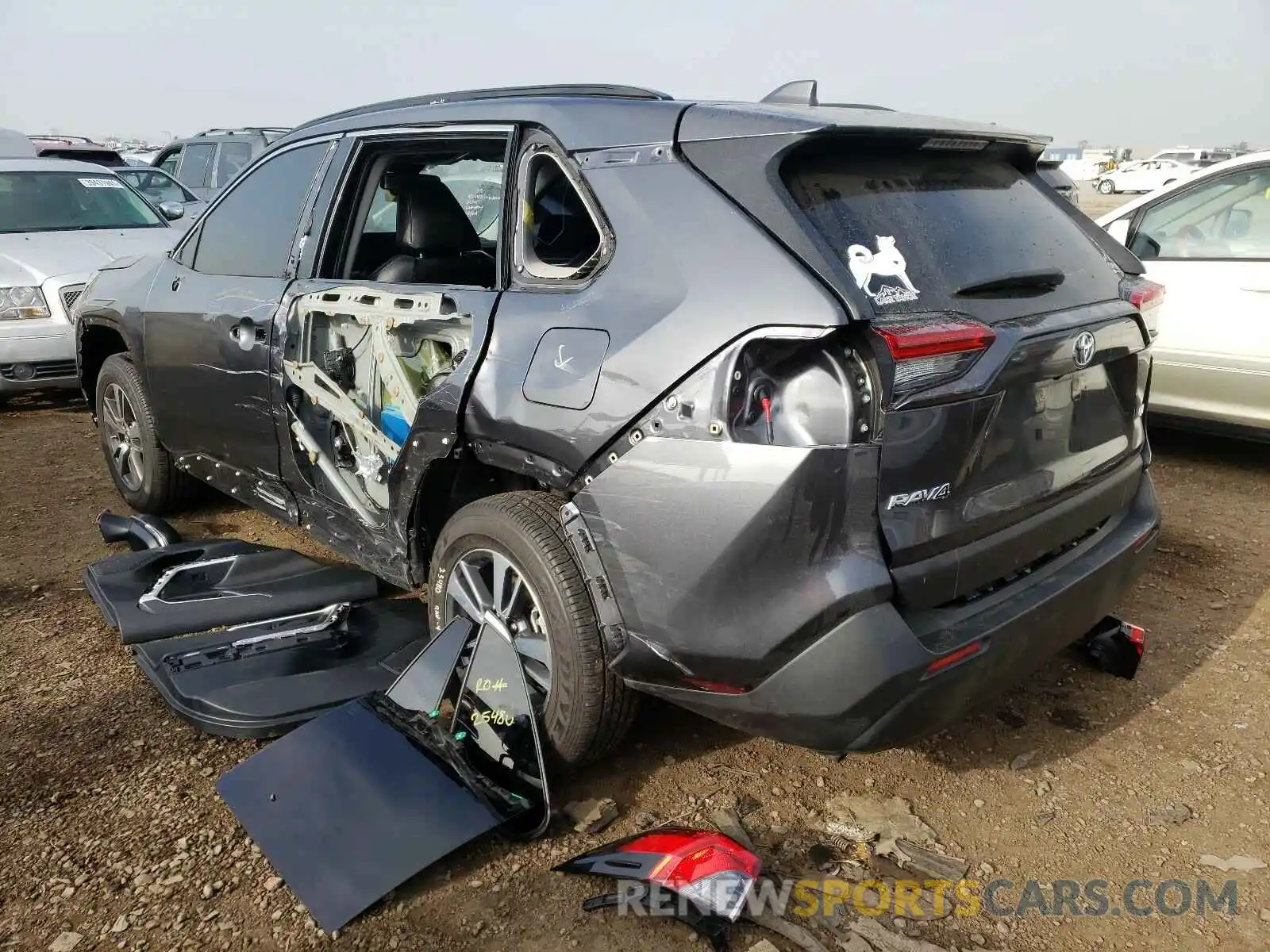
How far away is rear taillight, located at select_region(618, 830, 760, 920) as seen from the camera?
6.66ft

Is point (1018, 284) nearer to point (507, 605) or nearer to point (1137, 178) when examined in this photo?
point (507, 605)

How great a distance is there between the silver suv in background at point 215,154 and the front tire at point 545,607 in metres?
12.2

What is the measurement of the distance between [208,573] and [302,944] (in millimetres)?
1958

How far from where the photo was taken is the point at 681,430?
204cm

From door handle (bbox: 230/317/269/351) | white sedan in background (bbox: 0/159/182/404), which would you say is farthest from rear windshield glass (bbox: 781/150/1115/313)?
white sedan in background (bbox: 0/159/182/404)

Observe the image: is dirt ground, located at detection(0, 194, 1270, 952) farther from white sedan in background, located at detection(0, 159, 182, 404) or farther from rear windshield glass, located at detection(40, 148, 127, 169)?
rear windshield glass, located at detection(40, 148, 127, 169)

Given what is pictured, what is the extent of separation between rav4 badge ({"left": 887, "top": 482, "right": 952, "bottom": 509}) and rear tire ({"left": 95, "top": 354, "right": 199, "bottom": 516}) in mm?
3517

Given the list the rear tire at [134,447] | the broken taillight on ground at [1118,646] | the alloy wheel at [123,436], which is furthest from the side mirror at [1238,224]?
the alloy wheel at [123,436]

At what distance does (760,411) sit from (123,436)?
394cm

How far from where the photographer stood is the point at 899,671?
198 centimetres

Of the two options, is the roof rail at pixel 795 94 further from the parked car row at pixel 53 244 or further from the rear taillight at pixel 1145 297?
the parked car row at pixel 53 244

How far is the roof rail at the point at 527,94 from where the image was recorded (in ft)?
8.60

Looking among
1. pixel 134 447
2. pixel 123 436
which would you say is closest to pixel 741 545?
pixel 134 447

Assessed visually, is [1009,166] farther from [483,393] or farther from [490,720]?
[490,720]
